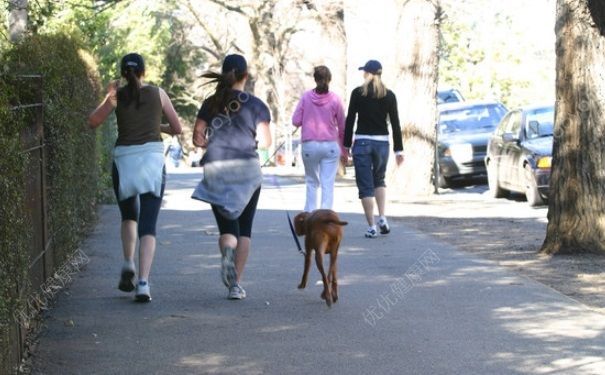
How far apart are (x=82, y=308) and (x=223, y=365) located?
7.08 ft

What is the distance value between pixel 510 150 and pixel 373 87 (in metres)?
7.04

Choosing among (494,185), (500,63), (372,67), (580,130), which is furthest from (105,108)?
(500,63)

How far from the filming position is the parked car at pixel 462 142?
2477cm

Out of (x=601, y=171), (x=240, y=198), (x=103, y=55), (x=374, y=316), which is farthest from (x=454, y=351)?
(x=103, y=55)

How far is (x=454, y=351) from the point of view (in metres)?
7.22

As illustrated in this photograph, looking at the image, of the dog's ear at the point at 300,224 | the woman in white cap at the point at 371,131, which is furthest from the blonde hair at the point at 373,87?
the dog's ear at the point at 300,224

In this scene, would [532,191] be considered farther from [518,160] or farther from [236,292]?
[236,292]

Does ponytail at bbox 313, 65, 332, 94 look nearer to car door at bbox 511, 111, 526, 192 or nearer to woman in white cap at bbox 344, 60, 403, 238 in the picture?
woman in white cap at bbox 344, 60, 403, 238

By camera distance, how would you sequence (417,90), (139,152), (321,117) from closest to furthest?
(139,152) < (321,117) < (417,90)

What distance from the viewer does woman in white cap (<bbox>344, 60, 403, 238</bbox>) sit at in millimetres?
13344

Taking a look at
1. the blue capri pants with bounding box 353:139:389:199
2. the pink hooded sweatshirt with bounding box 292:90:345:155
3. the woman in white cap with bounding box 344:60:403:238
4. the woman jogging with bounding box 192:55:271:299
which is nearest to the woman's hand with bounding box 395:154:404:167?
the woman in white cap with bounding box 344:60:403:238

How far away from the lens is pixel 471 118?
2641 cm

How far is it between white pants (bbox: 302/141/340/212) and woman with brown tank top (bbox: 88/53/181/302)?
376 centimetres

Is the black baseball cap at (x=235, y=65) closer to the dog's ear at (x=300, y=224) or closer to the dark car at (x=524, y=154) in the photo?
the dog's ear at (x=300, y=224)
